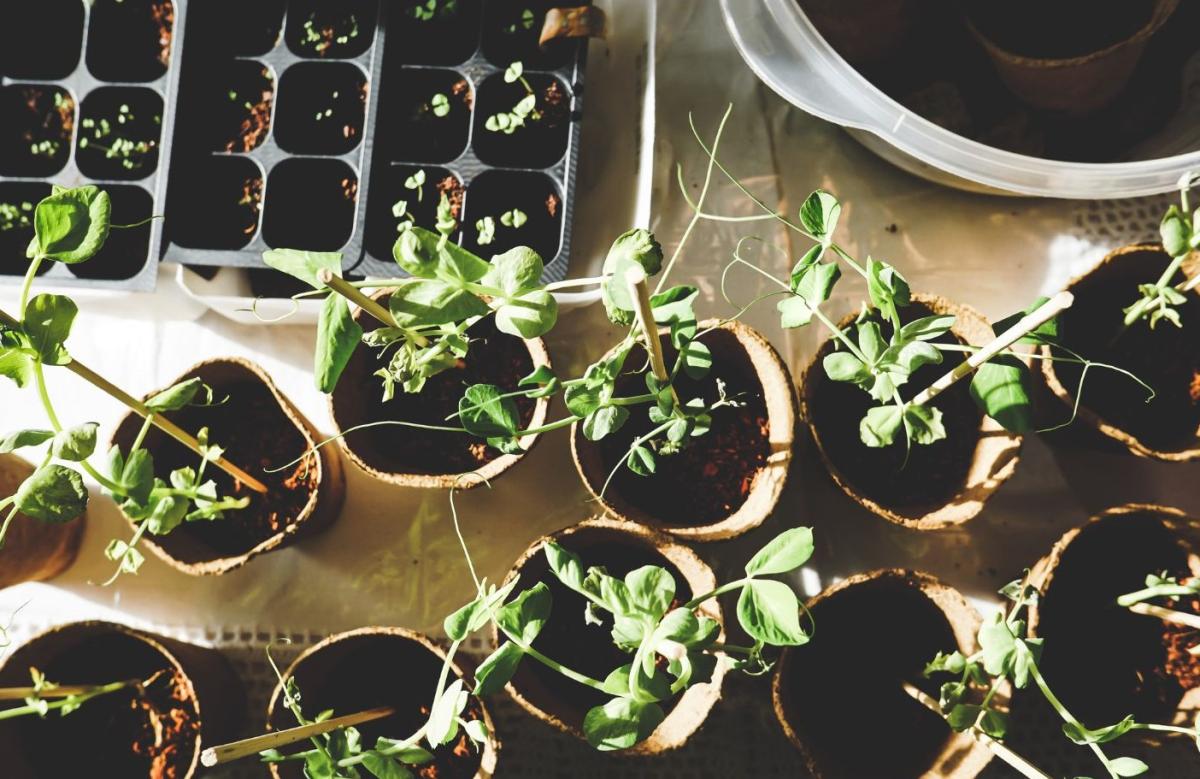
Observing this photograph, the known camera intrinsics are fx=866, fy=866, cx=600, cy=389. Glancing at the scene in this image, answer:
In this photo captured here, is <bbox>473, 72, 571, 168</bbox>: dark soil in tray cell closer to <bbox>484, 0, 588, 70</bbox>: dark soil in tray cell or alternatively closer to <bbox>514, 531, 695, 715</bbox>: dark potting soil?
<bbox>484, 0, 588, 70</bbox>: dark soil in tray cell

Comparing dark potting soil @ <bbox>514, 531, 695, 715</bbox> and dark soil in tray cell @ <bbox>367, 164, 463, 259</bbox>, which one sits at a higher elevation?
dark soil in tray cell @ <bbox>367, 164, 463, 259</bbox>

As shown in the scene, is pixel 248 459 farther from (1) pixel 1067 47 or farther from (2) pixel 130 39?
(1) pixel 1067 47

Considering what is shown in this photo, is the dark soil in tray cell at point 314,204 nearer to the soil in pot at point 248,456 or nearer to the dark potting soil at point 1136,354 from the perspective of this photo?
the soil in pot at point 248,456

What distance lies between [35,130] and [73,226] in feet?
1.91

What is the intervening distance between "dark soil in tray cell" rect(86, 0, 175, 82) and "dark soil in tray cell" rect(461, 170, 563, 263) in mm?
418

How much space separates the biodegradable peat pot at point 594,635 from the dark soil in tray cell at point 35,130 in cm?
79

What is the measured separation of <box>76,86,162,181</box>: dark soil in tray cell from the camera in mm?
1035

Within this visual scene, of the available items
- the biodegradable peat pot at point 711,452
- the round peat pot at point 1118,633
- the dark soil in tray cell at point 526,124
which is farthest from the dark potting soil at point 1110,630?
the dark soil in tray cell at point 526,124

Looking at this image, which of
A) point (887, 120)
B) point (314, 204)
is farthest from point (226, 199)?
point (887, 120)

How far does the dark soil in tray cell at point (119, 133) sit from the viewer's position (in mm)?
1035

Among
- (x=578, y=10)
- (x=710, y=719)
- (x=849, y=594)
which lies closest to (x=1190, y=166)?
(x=849, y=594)

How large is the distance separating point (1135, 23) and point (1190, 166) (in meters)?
0.30

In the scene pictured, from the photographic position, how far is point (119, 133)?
1.06 meters

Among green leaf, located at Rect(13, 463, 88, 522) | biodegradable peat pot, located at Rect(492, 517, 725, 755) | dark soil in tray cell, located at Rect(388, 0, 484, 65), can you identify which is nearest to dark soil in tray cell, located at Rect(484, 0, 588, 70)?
dark soil in tray cell, located at Rect(388, 0, 484, 65)
